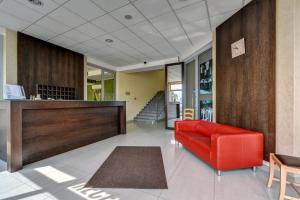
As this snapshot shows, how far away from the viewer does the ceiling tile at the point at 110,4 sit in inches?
115

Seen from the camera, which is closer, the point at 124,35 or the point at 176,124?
the point at 176,124


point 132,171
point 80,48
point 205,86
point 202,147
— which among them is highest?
point 80,48

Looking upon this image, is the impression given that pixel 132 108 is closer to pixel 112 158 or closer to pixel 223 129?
pixel 112 158

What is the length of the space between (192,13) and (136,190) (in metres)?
3.45

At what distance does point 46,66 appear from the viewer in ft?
16.0

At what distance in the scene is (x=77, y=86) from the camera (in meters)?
5.93

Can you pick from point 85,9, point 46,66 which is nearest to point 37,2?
point 85,9

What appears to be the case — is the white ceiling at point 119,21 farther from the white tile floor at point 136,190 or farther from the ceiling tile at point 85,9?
the white tile floor at point 136,190

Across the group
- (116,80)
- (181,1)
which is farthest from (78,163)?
(116,80)

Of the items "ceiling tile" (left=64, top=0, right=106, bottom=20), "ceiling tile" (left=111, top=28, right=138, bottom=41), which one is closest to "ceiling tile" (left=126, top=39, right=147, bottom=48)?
"ceiling tile" (left=111, top=28, right=138, bottom=41)

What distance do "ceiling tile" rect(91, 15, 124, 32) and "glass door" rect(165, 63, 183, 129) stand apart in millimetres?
3197

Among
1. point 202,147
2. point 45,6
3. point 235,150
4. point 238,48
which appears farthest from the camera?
point 238,48

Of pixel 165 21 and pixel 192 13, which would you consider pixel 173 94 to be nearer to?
pixel 165 21

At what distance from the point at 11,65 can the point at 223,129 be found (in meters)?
5.27
